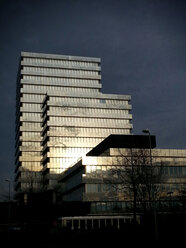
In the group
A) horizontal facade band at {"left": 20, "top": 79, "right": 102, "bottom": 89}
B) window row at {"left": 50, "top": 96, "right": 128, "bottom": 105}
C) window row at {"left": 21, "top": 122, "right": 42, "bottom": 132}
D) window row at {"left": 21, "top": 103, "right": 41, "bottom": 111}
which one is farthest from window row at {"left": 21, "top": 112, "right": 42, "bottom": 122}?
window row at {"left": 50, "top": 96, "right": 128, "bottom": 105}

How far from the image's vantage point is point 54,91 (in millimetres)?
131875

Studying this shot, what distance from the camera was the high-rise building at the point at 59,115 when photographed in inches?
4884

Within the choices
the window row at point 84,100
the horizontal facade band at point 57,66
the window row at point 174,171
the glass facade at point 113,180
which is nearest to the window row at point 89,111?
the window row at point 84,100

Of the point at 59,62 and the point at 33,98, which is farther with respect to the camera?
the point at 59,62

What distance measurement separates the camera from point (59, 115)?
127 m

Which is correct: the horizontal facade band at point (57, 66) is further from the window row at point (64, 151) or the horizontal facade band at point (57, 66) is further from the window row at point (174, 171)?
the window row at point (174, 171)

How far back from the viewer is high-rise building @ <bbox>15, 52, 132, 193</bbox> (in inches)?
4884

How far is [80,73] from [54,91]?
66.3ft

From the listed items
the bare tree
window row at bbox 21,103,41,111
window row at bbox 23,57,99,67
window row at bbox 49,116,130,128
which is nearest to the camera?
the bare tree

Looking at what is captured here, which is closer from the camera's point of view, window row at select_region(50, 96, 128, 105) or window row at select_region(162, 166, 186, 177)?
window row at select_region(162, 166, 186, 177)

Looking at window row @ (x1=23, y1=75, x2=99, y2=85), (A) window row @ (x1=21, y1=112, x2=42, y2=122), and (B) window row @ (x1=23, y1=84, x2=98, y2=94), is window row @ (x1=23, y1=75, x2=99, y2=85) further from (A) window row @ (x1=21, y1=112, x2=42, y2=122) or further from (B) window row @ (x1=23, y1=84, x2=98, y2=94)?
(A) window row @ (x1=21, y1=112, x2=42, y2=122)

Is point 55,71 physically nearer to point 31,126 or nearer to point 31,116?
point 31,116

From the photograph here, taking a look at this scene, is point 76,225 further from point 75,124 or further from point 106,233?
point 75,124

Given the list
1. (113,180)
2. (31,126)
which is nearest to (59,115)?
(31,126)
